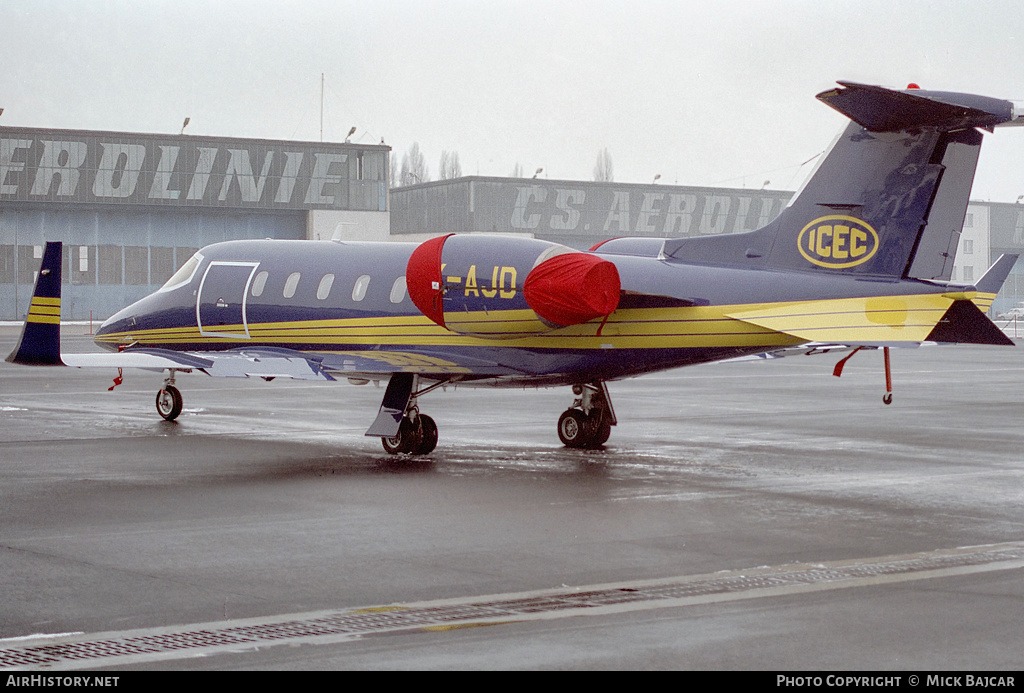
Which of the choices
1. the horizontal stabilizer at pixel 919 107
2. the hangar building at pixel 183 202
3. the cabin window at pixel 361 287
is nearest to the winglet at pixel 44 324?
the cabin window at pixel 361 287

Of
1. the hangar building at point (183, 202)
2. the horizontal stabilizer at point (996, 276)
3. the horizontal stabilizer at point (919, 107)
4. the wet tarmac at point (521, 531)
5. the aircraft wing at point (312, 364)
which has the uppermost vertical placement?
the hangar building at point (183, 202)

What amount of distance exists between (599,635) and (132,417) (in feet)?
60.3

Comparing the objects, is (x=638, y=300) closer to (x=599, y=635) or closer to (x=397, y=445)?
(x=397, y=445)

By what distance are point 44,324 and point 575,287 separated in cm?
725

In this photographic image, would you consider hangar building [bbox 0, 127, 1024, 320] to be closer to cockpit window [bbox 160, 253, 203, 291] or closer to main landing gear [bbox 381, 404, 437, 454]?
cockpit window [bbox 160, 253, 203, 291]

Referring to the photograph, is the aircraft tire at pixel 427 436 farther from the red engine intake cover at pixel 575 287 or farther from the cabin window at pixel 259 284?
the cabin window at pixel 259 284

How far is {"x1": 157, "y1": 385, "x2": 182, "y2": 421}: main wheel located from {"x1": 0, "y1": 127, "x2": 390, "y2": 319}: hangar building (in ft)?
172

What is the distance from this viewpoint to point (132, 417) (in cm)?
2508

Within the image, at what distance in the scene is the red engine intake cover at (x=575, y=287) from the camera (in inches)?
668

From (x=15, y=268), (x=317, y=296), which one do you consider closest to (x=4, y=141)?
(x=15, y=268)

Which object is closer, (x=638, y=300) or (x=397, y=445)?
(x=638, y=300)

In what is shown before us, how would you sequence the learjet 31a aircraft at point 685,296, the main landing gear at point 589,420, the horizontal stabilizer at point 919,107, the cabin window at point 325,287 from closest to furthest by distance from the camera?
the horizontal stabilizer at point 919,107 < the learjet 31a aircraft at point 685,296 < the main landing gear at point 589,420 < the cabin window at point 325,287

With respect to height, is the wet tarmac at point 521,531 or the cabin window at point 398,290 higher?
the cabin window at point 398,290

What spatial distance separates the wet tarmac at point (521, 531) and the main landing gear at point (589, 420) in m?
0.49
